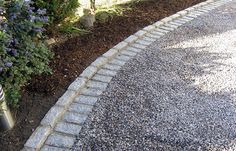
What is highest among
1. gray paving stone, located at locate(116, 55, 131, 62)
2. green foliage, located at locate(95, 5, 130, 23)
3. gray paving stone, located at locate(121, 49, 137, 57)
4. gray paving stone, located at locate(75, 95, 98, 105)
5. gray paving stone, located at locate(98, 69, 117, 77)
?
green foliage, located at locate(95, 5, 130, 23)

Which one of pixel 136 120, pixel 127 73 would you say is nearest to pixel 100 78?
pixel 127 73

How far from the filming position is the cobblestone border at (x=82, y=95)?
8.00 feet

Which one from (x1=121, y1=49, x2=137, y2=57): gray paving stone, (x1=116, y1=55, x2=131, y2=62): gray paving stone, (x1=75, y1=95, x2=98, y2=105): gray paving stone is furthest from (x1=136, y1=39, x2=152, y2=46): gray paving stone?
(x1=75, y1=95, x2=98, y2=105): gray paving stone

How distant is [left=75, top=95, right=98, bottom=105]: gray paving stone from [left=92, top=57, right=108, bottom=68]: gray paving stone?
2.03 ft

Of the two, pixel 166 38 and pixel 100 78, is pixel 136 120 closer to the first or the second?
pixel 100 78

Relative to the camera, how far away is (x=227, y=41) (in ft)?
14.6

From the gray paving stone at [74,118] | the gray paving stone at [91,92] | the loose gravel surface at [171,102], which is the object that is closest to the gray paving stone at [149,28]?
the loose gravel surface at [171,102]

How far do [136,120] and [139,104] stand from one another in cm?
26

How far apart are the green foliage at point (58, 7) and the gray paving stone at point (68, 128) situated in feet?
5.50

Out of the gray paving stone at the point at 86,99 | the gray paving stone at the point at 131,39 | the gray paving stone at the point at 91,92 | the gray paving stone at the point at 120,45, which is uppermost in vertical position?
the gray paving stone at the point at 131,39

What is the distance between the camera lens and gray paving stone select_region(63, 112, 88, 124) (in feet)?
8.77

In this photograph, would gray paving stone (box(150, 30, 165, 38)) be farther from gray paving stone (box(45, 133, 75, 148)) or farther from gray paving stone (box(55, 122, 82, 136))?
gray paving stone (box(45, 133, 75, 148))

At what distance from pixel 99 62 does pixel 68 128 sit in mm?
1197

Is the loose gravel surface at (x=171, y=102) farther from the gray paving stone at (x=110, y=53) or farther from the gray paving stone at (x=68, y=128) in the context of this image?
the gray paving stone at (x=110, y=53)
